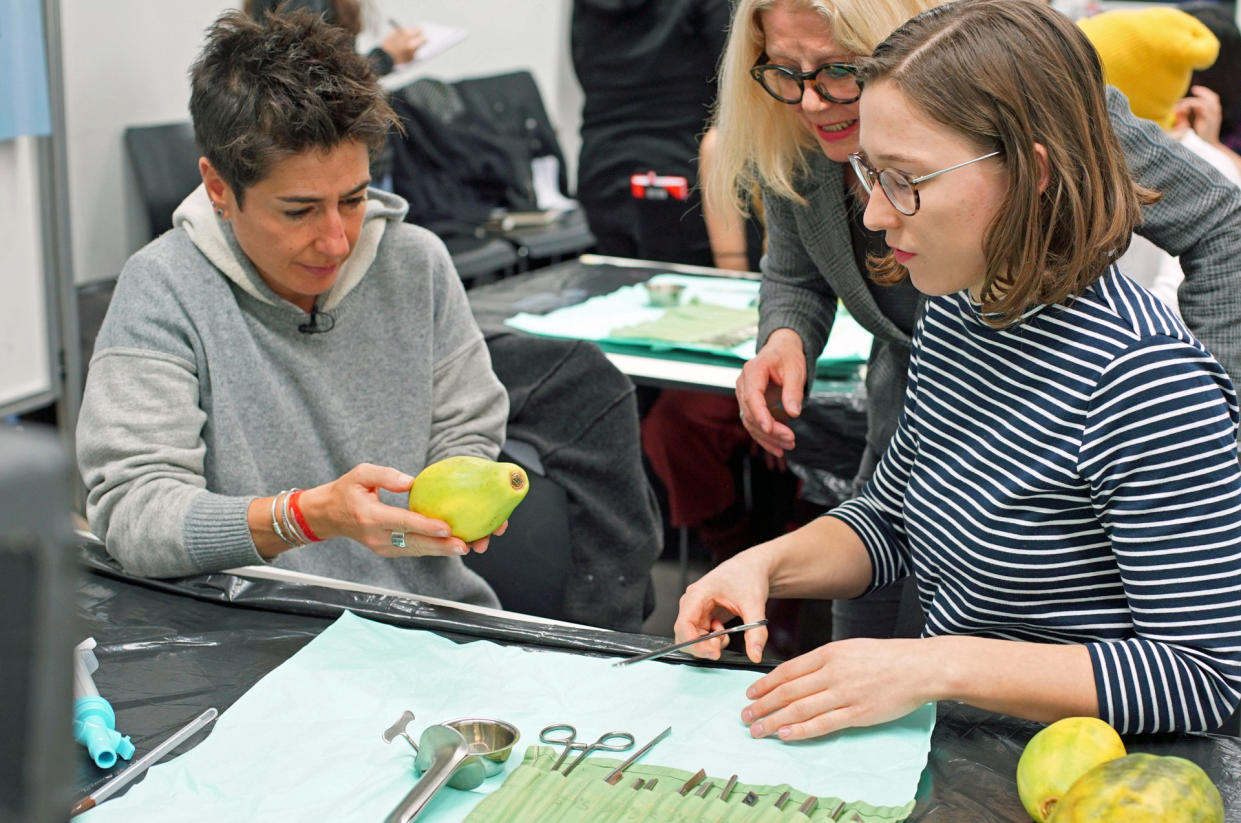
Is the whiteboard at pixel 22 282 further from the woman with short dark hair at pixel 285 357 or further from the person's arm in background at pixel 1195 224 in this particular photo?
the person's arm in background at pixel 1195 224

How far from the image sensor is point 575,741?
1146 millimetres

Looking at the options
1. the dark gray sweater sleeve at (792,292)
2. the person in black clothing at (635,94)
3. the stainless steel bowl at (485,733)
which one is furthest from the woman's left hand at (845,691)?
the person in black clothing at (635,94)

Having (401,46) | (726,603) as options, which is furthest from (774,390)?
(401,46)

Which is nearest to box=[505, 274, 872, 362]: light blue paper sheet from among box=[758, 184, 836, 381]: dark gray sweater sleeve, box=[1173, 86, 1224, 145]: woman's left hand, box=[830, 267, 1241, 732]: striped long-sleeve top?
box=[758, 184, 836, 381]: dark gray sweater sleeve

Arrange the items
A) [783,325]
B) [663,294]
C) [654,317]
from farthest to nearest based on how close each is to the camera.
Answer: [663,294], [654,317], [783,325]

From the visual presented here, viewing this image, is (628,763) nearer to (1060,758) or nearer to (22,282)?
(1060,758)

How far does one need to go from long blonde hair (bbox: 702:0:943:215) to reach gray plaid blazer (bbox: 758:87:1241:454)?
6cm

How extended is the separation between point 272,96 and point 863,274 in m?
0.94

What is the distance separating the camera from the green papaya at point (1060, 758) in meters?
1.02

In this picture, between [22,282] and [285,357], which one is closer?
[285,357]

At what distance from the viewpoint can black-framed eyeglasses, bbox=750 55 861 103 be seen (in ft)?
5.36

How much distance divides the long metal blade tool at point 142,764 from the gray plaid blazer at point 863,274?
1172 millimetres

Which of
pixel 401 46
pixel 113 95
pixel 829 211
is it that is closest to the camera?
pixel 829 211

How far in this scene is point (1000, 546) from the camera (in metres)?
1.24
